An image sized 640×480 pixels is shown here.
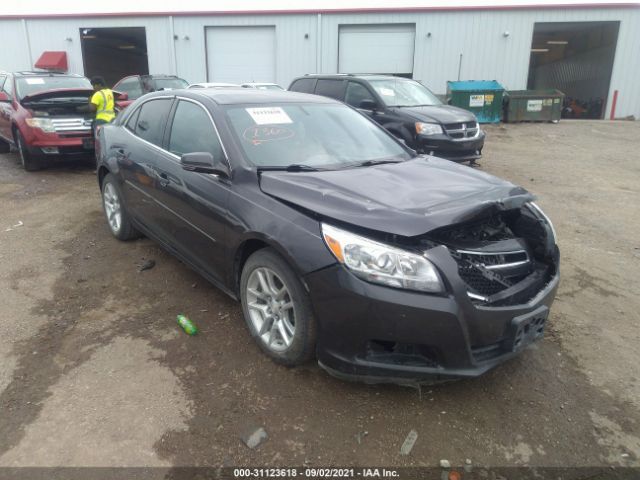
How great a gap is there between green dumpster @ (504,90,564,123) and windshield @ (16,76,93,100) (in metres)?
13.7

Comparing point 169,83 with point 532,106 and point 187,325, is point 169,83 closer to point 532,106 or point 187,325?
point 187,325

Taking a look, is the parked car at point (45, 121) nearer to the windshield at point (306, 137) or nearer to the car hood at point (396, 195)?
the windshield at point (306, 137)

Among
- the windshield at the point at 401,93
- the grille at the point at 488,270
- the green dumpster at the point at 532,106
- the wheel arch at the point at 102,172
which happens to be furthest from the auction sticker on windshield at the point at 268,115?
the green dumpster at the point at 532,106

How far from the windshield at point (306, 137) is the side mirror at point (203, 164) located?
7.8 inches

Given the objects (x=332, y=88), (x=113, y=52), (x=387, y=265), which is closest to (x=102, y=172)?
(x=387, y=265)

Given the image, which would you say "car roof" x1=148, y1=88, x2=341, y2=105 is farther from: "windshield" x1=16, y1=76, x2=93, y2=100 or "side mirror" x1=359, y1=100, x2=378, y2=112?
"windshield" x1=16, y1=76, x2=93, y2=100

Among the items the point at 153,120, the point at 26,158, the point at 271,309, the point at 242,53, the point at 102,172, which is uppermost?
the point at 242,53

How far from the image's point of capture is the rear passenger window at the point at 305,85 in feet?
33.4

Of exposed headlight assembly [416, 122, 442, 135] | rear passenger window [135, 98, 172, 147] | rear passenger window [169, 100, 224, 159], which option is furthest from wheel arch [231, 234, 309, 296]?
exposed headlight assembly [416, 122, 442, 135]

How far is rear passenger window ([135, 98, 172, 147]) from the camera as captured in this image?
4234mm

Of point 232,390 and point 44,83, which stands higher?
point 44,83

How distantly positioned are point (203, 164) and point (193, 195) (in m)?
0.43

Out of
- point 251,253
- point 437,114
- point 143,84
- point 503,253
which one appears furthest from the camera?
point 143,84

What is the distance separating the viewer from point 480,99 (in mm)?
17062
